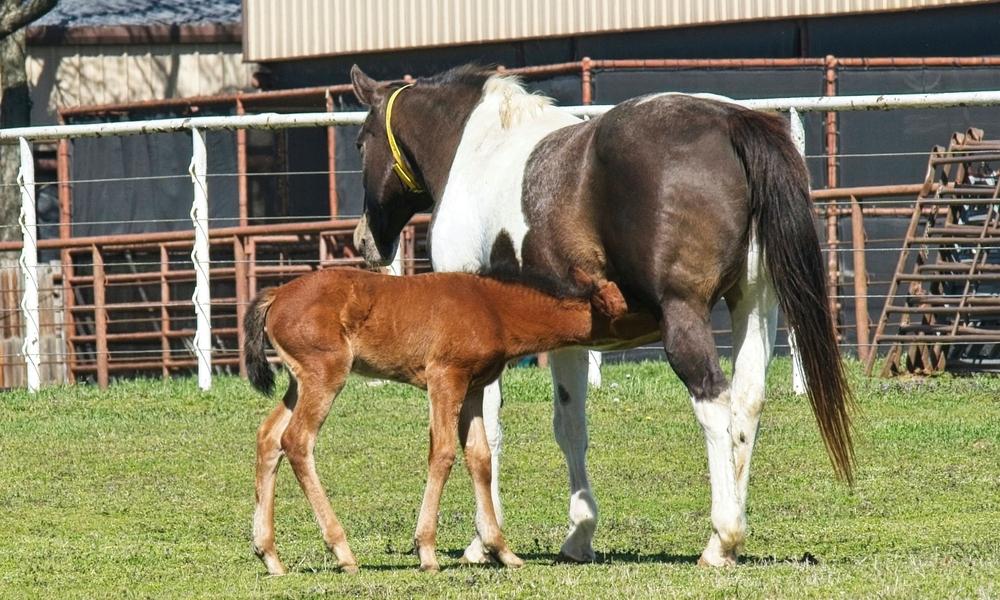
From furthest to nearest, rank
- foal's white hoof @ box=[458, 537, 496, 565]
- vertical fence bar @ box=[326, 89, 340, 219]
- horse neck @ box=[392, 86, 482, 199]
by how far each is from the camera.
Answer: vertical fence bar @ box=[326, 89, 340, 219], horse neck @ box=[392, 86, 482, 199], foal's white hoof @ box=[458, 537, 496, 565]

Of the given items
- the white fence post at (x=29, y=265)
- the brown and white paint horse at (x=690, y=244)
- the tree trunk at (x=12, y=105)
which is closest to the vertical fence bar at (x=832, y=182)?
the brown and white paint horse at (x=690, y=244)

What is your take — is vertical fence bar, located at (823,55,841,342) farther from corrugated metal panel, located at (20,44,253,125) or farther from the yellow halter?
corrugated metal panel, located at (20,44,253,125)

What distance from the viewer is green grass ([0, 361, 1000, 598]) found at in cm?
679

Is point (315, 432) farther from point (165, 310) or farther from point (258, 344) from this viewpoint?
point (165, 310)

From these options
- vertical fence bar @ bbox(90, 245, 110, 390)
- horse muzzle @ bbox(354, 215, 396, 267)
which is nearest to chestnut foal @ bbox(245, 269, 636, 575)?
horse muzzle @ bbox(354, 215, 396, 267)

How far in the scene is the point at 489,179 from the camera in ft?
26.6

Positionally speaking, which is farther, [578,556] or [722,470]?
[578,556]

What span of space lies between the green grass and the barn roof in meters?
14.2

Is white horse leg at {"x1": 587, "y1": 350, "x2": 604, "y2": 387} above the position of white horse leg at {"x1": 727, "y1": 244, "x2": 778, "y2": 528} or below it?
below

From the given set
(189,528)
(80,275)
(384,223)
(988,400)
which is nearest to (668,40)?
(80,275)

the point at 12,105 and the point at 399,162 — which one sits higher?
the point at 12,105

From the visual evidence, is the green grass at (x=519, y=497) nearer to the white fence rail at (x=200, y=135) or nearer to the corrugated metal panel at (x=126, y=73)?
the white fence rail at (x=200, y=135)

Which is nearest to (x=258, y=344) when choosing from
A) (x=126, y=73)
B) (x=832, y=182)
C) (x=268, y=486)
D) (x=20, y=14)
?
(x=268, y=486)

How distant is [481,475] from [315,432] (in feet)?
2.43
